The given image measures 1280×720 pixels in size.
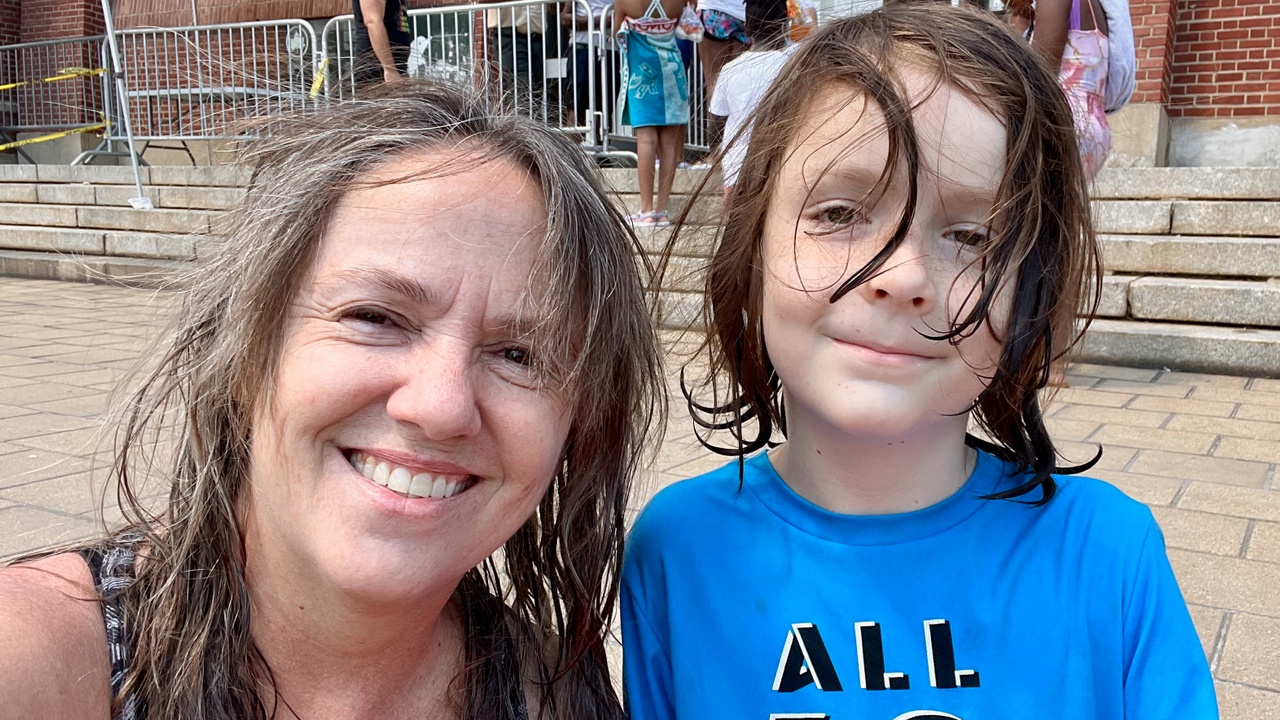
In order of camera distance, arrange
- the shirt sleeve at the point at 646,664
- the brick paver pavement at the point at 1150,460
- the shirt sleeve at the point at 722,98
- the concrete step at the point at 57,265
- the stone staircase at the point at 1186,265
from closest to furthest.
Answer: the shirt sleeve at the point at 646,664 < the brick paver pavement at the point at 1150,460 < the shirt sleeve at the point at 722,98 < the stone staircase at the point at 1186,265 < the concrete step at the point at 57,265

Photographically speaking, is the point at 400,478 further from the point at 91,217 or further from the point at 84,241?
the point at 91,217

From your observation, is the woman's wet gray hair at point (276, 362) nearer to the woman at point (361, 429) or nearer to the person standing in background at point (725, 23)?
the woman at point (361, 429)

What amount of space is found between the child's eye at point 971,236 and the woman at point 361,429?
409 millimetres

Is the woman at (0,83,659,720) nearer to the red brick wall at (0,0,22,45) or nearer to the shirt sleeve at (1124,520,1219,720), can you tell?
the shirt sleeve at (1124,520,1219,720)

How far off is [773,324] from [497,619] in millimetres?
568

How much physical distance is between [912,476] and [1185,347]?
474 cm

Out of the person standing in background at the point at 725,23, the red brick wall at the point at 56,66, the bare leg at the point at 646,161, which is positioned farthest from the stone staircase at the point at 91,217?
the person standing in background at the point at 725,23

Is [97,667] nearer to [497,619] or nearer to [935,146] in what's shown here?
[497,619]

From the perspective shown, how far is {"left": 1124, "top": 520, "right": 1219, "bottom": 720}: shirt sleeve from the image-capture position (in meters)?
1.21

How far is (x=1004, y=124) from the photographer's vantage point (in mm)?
1310

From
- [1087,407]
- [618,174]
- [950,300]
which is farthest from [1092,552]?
[618,174]

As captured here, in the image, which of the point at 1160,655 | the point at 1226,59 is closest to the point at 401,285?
the point at 1160,655

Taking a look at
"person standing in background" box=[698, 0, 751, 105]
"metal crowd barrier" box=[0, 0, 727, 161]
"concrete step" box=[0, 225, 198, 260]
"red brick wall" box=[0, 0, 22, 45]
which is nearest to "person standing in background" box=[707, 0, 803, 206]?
"metal crowd barrier" box=[0, 0, 727, 161]

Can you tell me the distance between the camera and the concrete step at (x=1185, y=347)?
526 centimetres
